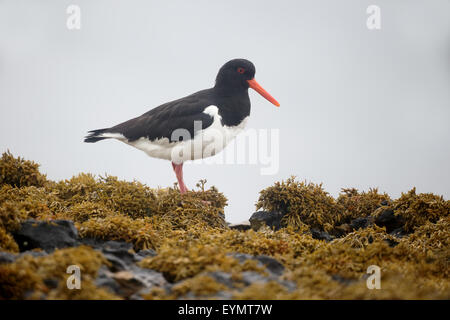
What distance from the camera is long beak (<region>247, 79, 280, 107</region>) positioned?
358 inches

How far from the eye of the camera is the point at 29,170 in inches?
332

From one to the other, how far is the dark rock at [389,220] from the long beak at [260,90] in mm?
3314

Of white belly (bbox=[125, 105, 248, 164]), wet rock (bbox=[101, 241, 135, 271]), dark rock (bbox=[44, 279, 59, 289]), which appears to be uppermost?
white belly (bbox=[125, 105, 248, 164])

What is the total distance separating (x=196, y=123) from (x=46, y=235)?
4073 millimetres

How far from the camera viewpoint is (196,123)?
27.0ft

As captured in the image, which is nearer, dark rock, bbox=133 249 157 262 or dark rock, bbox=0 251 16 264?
dark rock, bbox=0 251 16 264

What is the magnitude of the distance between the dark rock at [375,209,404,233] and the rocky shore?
0.06 ft

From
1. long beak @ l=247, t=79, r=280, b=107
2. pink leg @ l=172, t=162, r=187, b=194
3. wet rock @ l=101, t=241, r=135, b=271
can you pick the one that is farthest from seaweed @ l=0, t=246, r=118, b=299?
long beak @ l=247, t=79, r=280, b=107

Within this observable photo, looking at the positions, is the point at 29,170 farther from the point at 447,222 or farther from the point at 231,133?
the point at 447,222

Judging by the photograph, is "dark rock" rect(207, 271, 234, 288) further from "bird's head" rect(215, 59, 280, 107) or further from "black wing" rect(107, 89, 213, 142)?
"bird's head" rect(215, 59, 280, 107)

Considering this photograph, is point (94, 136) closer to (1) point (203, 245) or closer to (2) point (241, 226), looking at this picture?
(2) point (241, 226)

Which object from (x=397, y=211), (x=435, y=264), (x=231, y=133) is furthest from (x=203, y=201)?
(x=435, y=264)

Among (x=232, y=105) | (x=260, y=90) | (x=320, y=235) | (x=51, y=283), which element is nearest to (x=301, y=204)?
→ (x=320, y=235)
